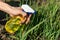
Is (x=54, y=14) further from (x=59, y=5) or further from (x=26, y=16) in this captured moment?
(x=26, y=16)

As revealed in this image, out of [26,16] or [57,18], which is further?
[57,18]

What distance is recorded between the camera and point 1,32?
110 inches

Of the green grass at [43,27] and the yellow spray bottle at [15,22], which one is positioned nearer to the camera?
the yellow spray bottle at [15,22]

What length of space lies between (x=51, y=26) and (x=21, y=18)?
40cm

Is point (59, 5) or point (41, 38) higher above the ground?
point (59, 5)

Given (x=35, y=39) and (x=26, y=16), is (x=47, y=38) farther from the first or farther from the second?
(x=26, y=16)

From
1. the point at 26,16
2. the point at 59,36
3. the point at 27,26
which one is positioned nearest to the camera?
the point at 26,16

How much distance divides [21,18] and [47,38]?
1.41ft

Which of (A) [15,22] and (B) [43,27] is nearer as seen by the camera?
(A) [15,22]

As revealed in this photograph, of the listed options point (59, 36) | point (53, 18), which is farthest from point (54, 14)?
point (59, 36)

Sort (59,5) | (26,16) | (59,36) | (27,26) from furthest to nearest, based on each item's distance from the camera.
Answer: (59,5)
(59,36)
(27,26)
(26,16)

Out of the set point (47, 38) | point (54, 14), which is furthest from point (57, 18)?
point (47, 38)

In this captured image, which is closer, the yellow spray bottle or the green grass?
the yellow spray bottle

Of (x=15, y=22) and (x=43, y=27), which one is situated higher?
(x=15, y=22)
